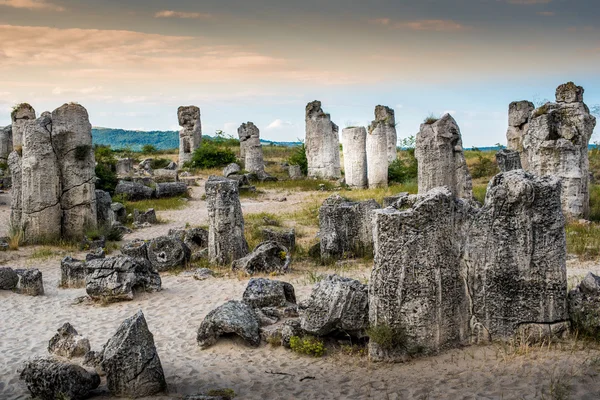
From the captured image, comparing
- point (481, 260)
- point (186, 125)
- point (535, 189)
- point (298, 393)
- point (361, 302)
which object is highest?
point (186, 125)

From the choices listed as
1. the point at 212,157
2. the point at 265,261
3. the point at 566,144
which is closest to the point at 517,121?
the point at 566,144

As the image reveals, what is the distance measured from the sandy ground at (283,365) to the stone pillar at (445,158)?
216 inches

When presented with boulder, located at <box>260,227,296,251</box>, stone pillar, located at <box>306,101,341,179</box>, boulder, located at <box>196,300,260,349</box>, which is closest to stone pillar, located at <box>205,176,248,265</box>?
boulder, located at <box>260,227,296,251</box>

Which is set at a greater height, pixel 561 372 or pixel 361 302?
pixel 361 302

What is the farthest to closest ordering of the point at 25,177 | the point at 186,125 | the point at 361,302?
the point at 186,125 → the point at 25,177 → the point at 361,302

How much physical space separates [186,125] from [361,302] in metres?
30.3

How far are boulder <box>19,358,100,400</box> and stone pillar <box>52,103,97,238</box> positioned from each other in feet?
31.9

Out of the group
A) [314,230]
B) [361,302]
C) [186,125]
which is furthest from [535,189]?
[186,125]

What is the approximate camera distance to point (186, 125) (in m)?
36.2

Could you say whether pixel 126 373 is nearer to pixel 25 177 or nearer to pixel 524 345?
pixel 524 345

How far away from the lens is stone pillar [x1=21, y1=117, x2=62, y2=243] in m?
15.0

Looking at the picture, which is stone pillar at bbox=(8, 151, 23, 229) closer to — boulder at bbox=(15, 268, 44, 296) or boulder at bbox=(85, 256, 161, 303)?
boulder at bbox=(15, 268, 44, 296)

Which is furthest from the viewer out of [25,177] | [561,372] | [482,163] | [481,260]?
[482,163]

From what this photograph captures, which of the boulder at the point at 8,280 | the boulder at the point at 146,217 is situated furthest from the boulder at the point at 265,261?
the boulder at the point at 146,217
